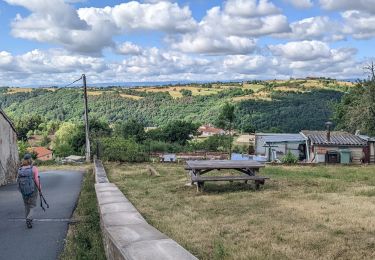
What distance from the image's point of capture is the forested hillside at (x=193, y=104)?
108m

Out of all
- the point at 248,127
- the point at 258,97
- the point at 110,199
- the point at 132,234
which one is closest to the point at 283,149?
the point at 110,199

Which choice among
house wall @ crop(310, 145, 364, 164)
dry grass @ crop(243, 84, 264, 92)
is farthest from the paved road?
dry grass @ crop(243, 84, 264, 92)

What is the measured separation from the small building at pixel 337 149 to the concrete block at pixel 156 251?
34.9 m

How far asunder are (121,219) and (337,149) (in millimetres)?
34913

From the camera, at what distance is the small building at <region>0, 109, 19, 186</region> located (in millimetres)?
19141

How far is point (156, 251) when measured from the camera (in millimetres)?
4500

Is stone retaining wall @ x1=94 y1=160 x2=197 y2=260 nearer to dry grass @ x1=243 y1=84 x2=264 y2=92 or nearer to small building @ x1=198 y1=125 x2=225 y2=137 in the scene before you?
small building @ x1=198 y1=125 x2=225 y2=137

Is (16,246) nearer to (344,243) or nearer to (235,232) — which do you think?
(235,232)

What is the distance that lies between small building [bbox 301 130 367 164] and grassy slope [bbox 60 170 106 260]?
3094 centimetres

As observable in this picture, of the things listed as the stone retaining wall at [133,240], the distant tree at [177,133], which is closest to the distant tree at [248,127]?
the distant tree at [177,133]

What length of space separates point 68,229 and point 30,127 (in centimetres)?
11151

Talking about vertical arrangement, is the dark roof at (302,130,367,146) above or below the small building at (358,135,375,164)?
above

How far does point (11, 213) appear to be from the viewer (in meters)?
10.2

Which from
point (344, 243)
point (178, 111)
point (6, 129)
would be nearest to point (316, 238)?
point (344, 243)
